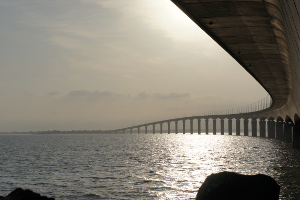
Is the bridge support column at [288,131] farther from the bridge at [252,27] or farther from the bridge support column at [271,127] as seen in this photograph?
the bridge at [252,27]

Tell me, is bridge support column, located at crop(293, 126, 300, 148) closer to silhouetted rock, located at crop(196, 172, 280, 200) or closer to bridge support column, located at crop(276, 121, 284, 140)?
bridge support column, located at crop(276, 121, 284, 140)

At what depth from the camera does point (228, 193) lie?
17.5m

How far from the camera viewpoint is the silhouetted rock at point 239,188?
17.6 meters

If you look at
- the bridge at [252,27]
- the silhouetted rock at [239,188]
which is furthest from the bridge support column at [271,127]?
the silhouetted rock at [239,188]

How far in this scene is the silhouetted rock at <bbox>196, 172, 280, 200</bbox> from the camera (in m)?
17.6

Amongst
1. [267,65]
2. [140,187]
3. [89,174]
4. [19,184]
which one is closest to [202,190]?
[140,187]

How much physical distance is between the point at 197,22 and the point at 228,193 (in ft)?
30.9

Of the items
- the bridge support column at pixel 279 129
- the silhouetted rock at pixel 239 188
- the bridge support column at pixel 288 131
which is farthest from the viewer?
the bridge support column at pixel 279 129

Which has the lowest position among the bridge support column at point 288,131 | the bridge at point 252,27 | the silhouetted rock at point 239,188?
the silhouetted rock at point 239,188

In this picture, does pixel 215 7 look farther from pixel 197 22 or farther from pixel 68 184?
pixel 68 184

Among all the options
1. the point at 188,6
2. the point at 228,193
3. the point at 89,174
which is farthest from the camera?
the point at 89,174

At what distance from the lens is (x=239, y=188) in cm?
1761

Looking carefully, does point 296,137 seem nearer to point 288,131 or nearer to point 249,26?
point 288,131

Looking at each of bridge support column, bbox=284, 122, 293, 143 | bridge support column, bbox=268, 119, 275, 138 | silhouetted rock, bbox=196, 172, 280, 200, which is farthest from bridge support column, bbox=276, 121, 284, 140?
silhouetted rock, bbox=196, 172, 280, 200
